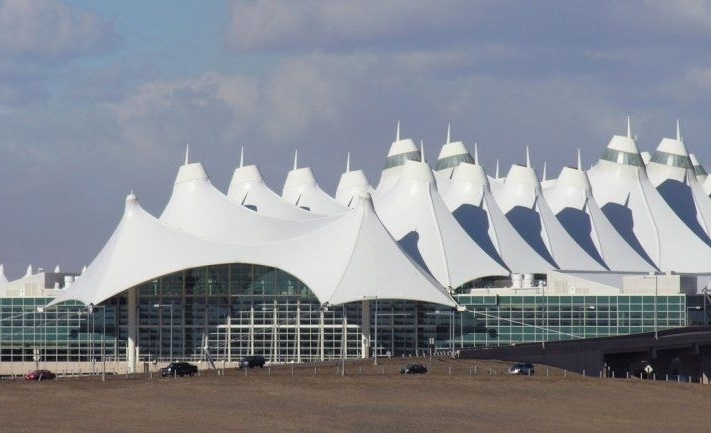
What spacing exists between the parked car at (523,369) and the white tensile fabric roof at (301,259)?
17631 millimetres

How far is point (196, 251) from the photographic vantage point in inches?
4242

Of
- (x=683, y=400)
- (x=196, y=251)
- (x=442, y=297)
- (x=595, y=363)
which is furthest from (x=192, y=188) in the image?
(x=683, y=400)

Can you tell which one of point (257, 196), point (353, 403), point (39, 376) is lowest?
point (353, 403)

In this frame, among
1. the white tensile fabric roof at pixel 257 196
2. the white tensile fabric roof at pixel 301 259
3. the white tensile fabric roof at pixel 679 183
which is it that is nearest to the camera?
the white tensile fabric roof at pixel 301 259

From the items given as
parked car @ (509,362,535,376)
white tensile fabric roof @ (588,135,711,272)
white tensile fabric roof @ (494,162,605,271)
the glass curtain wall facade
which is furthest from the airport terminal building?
white tensile fabric roof @ (588,135,711,272)

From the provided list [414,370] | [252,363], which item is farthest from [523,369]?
[252,363]

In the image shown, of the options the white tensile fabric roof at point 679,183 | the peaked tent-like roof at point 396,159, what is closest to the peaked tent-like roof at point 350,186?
the peaked tent-like roof at point 396,159

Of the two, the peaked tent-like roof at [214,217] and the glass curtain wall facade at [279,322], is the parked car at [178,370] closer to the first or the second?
the glass curtain wall facade at [279,322]

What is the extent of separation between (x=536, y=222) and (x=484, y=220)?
6258mm

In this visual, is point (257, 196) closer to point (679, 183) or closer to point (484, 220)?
point (484, 220)

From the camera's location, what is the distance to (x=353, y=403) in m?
73.1

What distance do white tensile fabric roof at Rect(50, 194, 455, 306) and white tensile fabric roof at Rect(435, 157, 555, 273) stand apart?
15128 mm

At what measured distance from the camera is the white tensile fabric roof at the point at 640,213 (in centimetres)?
13600

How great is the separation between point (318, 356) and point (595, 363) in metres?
17.9
